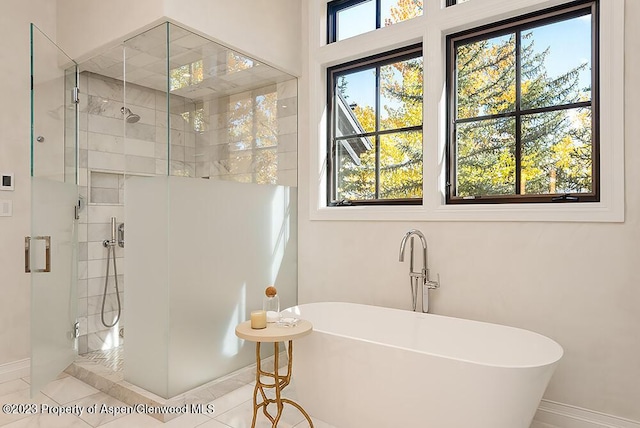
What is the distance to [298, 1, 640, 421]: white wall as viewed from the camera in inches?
78.5

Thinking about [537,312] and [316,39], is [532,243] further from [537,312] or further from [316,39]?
[316,39]

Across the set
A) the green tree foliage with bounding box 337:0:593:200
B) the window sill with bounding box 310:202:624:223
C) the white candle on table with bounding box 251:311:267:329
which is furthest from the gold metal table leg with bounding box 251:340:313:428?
the green tree foliage with bounding box 337:0:593:200

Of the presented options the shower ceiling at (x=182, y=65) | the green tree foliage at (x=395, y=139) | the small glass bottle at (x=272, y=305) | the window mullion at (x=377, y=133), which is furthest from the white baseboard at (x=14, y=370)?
the window mullion at (x=377, y=133)

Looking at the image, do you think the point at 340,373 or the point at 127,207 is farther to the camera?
the point at 127,207

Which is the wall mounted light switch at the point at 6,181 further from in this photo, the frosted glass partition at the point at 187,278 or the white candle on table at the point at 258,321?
the white candle on table at the point at 258,321

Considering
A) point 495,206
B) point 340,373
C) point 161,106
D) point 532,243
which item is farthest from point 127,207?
point 532,243

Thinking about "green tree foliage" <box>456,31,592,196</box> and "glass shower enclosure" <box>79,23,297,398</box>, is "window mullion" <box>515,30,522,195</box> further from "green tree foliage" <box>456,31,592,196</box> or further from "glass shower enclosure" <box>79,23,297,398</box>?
"glass shower enclosure" <box>79,23,297,398</box>

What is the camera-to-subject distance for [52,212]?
2521 mm

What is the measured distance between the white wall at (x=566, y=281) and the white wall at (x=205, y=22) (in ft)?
5.20

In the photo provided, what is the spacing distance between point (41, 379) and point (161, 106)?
5.86 feet

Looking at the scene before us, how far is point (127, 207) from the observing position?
254 centimetres

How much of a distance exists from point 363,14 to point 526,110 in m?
1.47

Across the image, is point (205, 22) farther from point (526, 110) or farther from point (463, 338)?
point (463, 338)

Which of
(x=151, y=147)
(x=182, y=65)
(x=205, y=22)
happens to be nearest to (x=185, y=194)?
(x=151, y=147)
